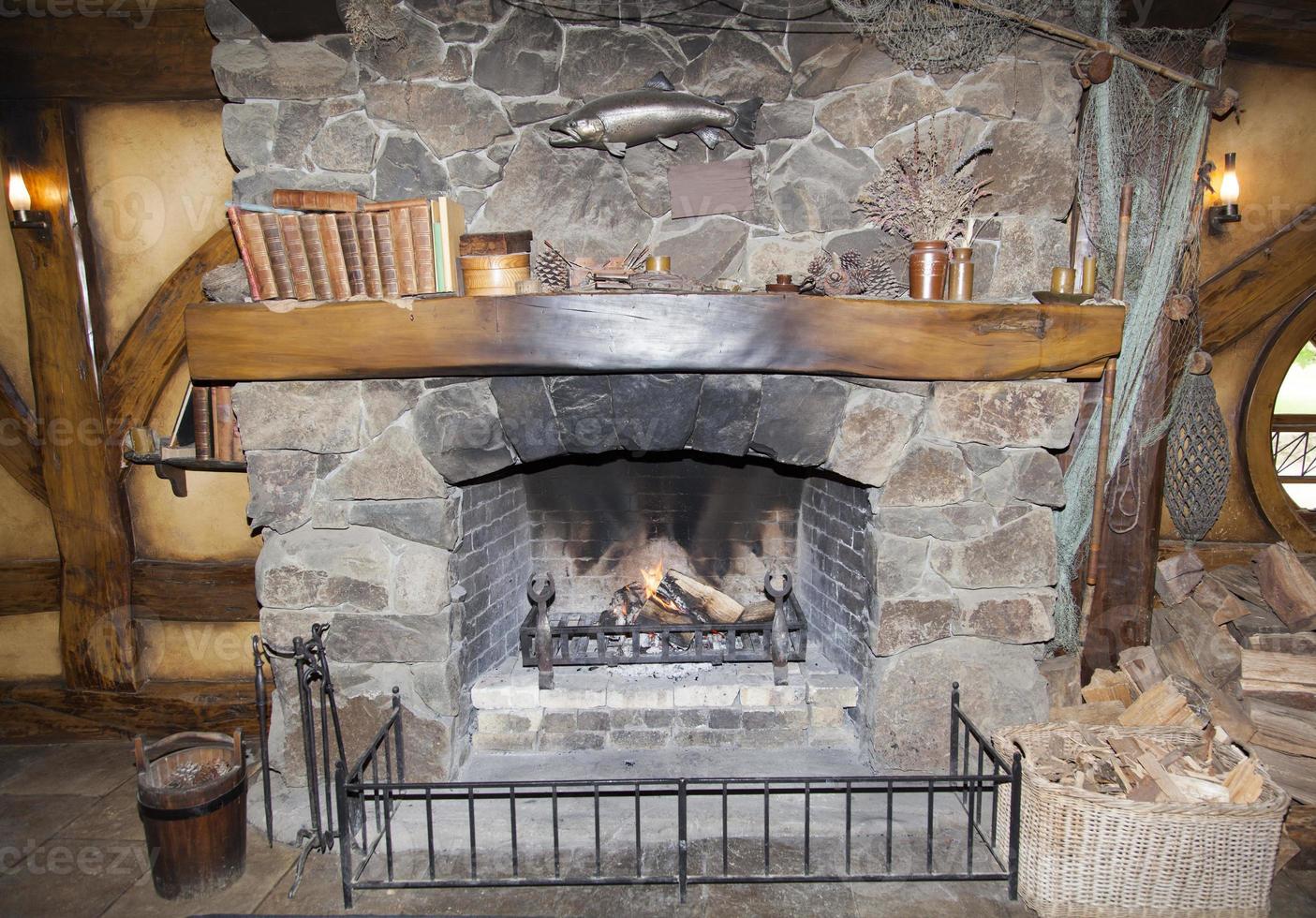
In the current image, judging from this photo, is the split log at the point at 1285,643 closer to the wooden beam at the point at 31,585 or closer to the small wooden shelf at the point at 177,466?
the small wooden shelf at the point at 177,466

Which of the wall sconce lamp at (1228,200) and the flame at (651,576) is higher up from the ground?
the wall sconce lamp at (1228,200)

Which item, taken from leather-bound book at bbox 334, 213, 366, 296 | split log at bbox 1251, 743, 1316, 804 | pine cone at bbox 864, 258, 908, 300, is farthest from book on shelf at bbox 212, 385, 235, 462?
split log at bbox 1251, 743, 1316, 804

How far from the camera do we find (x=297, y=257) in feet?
8.68

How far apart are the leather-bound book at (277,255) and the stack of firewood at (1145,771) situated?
2966 millimetres

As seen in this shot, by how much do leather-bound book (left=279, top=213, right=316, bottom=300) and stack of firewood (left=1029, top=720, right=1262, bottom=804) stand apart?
2.90 m

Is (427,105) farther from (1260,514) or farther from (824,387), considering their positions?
(1260,514)

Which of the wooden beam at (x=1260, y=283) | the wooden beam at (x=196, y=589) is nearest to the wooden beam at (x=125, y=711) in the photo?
the wooden beam at (x=196, y=589)

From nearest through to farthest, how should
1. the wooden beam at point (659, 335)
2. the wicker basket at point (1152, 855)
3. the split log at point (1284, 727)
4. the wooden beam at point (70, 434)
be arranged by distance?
the wicker basket at point (1152, 855) → the wooden beam at point (659, 335) → the split log at point (1284, 727) → the wooden beam at point (70, 434)

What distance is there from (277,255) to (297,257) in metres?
0.07

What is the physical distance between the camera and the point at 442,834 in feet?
9.07

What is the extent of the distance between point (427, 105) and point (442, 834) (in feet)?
8.65

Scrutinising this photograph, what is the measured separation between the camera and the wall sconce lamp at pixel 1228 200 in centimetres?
308

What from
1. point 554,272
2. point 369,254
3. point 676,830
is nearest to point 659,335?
point 554,272

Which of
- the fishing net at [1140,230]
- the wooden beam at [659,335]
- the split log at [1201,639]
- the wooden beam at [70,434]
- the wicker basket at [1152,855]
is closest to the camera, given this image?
the wicker basket at [1152,855]
